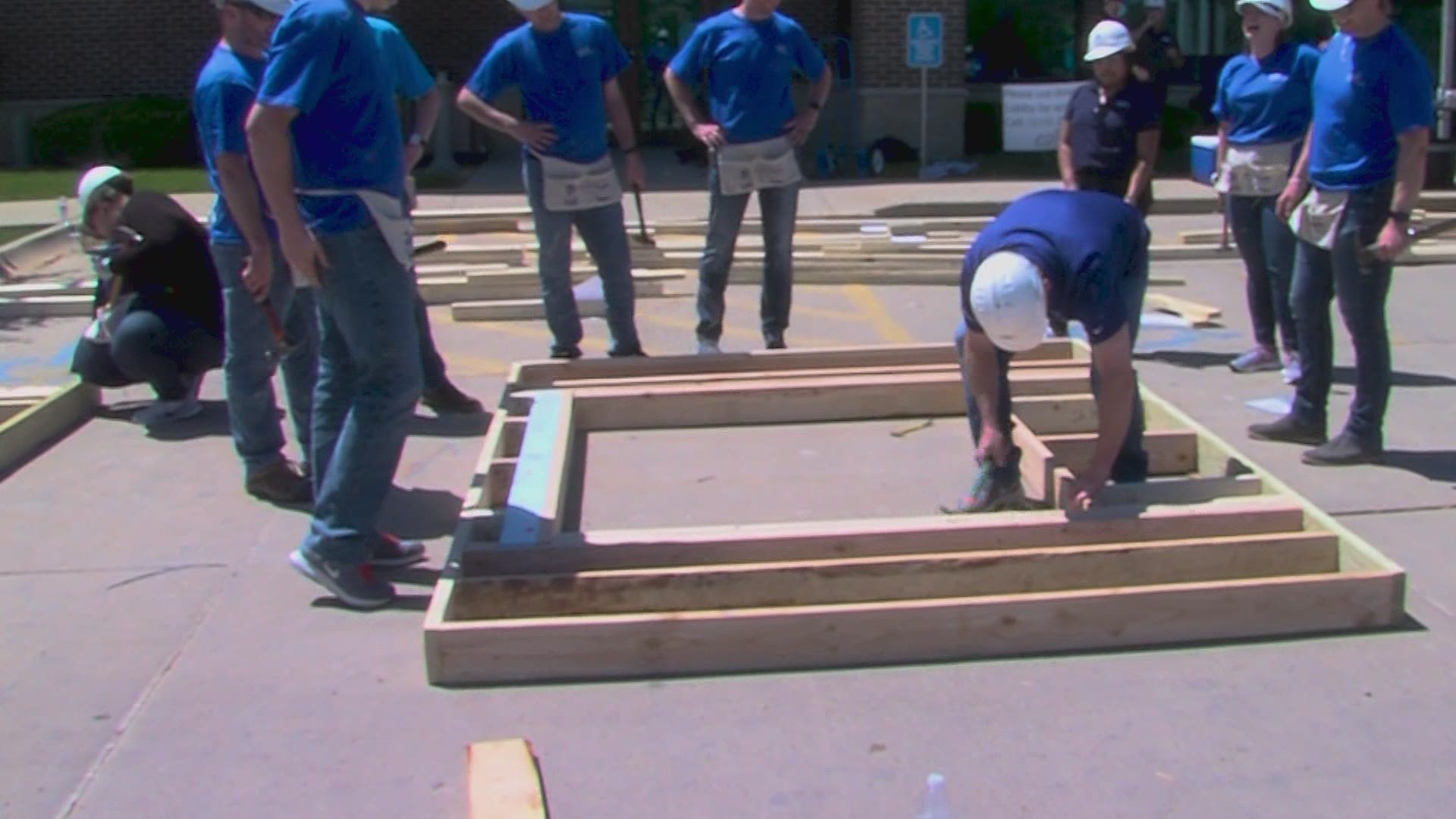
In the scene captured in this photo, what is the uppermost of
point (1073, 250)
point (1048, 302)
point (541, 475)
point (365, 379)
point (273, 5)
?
point (273, 5)

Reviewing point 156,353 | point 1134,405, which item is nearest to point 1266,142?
point 1134,405

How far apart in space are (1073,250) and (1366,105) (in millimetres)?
2103

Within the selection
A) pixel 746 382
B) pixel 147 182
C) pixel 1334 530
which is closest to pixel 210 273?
pixel 746 382

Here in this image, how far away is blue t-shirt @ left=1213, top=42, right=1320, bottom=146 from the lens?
7508mm

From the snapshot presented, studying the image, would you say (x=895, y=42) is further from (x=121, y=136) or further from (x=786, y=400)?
(x=786, y=400)

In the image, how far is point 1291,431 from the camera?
6664 millimetres

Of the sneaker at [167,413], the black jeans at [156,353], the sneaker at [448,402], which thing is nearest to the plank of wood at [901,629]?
the sneaker at [448,402]

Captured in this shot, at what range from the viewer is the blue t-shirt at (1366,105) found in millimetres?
5848

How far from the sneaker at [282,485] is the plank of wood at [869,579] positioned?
1.68 m

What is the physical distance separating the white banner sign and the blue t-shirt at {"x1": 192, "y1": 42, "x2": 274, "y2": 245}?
11.8 m

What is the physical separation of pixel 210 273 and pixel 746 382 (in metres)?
2.53

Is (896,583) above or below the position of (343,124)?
below

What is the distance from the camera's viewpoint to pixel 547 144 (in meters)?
7.39

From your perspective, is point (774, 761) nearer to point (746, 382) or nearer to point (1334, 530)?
point (1334, 530)
